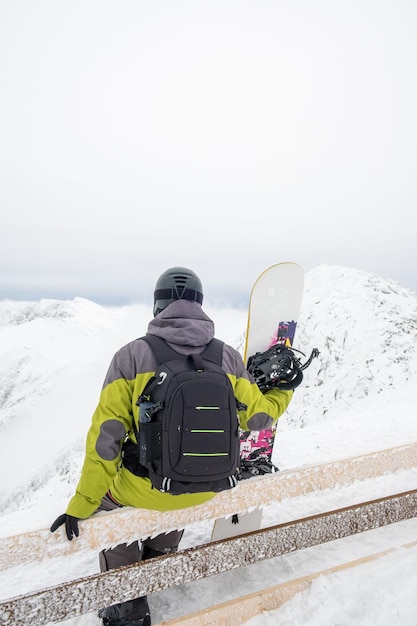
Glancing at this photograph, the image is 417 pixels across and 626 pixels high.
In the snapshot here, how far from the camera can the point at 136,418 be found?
84.4 inches

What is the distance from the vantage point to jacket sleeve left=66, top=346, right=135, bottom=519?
2.07m

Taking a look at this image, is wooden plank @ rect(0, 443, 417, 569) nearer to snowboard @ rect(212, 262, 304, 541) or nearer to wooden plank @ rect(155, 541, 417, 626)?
wooden plank @ rect(155, 541, 417, 626)

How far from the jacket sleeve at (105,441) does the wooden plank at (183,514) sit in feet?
0.42

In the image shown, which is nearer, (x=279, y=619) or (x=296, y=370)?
(x=279, y=619)

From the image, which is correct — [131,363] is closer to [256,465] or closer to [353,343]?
[256,465]

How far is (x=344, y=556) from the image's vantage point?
301 cm

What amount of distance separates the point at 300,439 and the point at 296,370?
4066 mm

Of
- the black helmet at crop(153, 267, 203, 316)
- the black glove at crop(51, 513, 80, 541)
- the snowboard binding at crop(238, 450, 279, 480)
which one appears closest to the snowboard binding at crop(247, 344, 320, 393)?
the black helmet at crop(153, 267, 203, 316)

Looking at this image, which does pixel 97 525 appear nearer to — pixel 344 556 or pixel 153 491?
pixel 153 491

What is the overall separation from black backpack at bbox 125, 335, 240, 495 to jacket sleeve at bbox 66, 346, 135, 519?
0.46 ft

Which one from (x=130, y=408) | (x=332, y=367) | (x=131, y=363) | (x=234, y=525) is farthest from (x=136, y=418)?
(x=332, y=367)

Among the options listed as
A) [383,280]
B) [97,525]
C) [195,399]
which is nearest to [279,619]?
[97,525]

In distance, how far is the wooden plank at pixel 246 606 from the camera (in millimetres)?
2260

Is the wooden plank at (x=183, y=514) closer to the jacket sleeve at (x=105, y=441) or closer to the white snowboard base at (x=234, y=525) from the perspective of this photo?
the jacket sleeve at (x=105, y=441)
